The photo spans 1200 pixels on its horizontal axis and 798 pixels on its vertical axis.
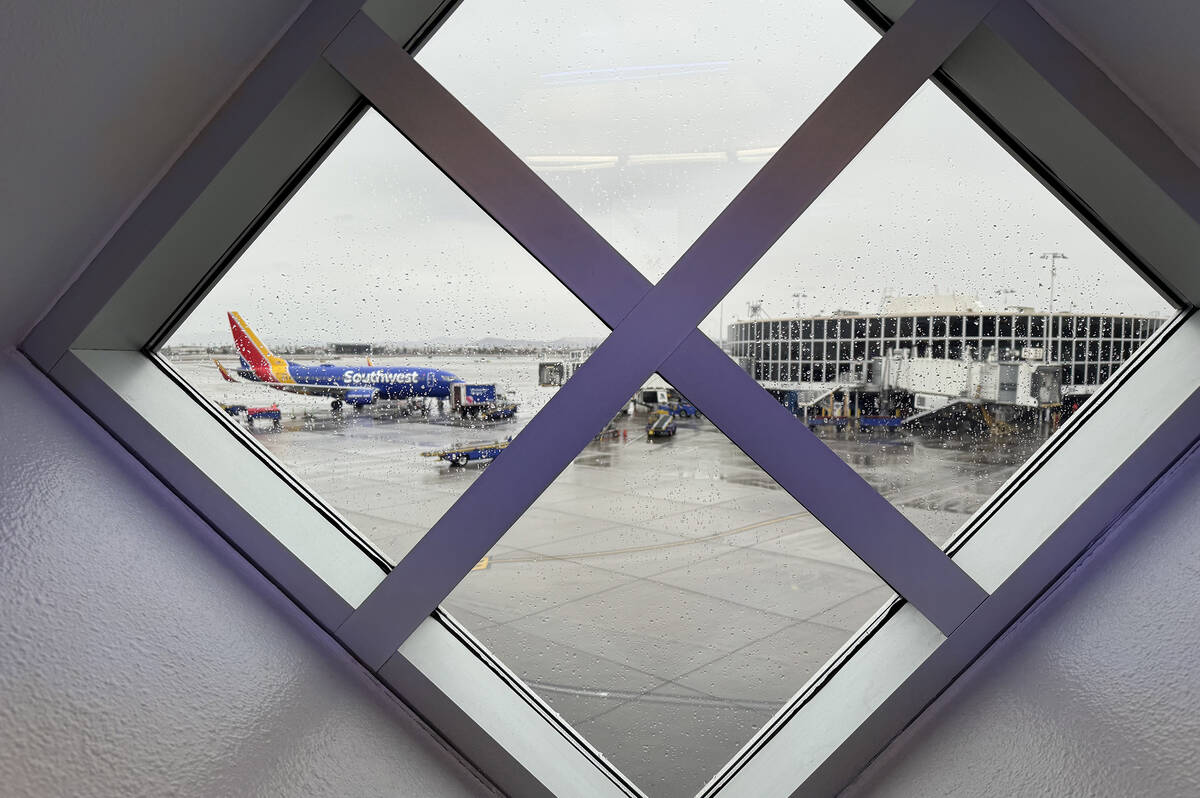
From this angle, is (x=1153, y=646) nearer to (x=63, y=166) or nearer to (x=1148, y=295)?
(x=1148, y=295)

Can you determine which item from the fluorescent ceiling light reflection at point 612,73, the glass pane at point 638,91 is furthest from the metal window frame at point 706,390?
the fluorescent ceiling light reflection at point 612,73

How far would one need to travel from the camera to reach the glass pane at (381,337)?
5.45 feet

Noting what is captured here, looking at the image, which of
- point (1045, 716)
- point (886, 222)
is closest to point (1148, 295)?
point (886, 222)

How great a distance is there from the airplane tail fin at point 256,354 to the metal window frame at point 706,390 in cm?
20

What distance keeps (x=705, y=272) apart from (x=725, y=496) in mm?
824

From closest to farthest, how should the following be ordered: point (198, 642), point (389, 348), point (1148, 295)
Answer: point (198, 642), point (1148, 295), point (389, 348)

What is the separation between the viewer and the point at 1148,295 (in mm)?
1549

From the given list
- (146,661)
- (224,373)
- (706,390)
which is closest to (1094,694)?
(706,390)

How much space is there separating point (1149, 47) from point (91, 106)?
1600 mm

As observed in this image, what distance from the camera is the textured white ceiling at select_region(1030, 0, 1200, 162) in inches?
43.2

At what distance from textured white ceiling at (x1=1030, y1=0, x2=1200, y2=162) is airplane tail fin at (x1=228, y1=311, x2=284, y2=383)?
1747mm

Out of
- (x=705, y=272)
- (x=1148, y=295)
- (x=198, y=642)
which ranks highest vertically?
A: (x=1148, y=295)

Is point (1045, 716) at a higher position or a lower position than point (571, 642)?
higher

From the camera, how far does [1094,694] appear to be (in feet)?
3.61
